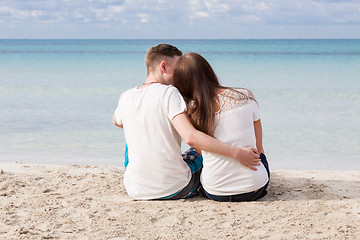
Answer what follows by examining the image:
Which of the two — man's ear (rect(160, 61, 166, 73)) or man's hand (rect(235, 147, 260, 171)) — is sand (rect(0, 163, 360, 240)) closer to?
man's hand (rect(235, 147, 260, 171))

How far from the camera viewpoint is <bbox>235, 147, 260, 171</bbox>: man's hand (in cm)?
299

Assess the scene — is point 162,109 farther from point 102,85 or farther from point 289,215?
point 102,85

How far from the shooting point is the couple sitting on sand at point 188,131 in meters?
2.98

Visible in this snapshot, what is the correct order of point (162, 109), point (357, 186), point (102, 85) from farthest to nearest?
point (102, 85) < point (357, 186) < point (162, 109)

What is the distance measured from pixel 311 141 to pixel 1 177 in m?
3.87

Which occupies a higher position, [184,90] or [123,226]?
[184,90]

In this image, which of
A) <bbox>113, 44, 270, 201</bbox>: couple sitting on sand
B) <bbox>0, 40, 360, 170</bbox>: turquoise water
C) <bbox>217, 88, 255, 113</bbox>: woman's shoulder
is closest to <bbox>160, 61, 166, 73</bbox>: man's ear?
<bbox>113, 44, 270, 201</bbox>: couple sitting on sand

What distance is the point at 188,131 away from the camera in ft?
9.64

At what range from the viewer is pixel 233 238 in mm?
2578

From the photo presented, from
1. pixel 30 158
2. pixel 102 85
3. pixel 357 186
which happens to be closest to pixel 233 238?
pixel 357 186

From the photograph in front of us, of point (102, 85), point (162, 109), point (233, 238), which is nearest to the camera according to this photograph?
point (233, 238)

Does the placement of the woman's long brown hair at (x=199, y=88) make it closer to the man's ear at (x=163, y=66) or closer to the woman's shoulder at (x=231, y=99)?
the woman's shoulder at (x=231, y=99)

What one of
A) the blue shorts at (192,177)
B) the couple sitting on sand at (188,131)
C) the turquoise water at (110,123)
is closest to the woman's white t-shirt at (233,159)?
the couple sitting on sand at (188,131)

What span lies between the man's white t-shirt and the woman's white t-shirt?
22cm
